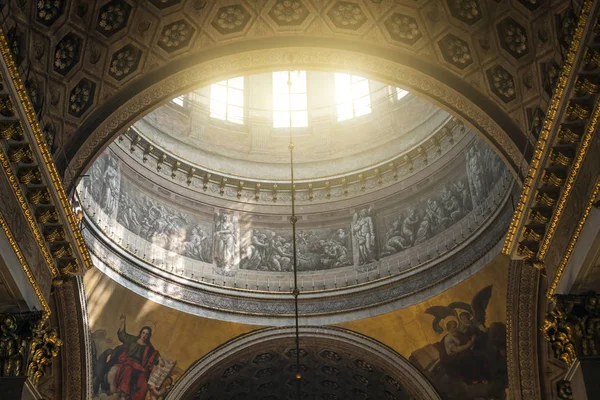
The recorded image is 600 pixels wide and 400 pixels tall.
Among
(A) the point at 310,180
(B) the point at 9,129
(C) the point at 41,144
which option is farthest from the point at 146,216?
(B) the point at 9,129

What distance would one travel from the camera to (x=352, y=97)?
2225 centimetres

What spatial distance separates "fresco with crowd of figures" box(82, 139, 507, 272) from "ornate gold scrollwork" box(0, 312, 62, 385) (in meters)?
6.97

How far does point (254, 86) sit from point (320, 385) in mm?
8250

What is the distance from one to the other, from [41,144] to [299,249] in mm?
11724

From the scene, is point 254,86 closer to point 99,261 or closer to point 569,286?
point 99,261

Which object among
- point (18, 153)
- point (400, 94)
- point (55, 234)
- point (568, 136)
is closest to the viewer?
point (568, 136)

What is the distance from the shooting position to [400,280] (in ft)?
62.7

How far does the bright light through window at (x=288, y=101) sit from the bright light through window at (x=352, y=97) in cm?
96

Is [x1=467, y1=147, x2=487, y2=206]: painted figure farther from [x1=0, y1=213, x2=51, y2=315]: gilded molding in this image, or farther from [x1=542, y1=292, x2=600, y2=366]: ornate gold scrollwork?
[x1=0, y1=213, x2=51, y2=315]: gilded molding

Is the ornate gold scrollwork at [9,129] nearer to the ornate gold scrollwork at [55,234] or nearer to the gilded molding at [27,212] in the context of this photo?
the gilded molding at [27,212]

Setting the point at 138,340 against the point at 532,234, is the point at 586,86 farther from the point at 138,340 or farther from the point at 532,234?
the point at 138,340

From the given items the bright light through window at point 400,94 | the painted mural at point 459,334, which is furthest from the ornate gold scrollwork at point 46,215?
the bright light through window at point 400,94

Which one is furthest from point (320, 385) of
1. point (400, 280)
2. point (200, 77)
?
point (200, 77)

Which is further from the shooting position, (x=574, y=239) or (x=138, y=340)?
(x=138, y=340)
